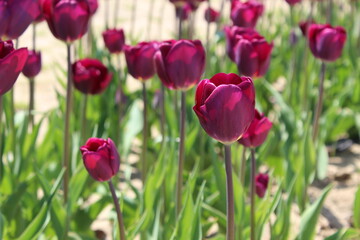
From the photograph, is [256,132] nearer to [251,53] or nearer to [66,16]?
[251,53]

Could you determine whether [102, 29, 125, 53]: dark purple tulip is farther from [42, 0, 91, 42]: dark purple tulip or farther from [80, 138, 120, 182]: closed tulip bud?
[80, 138, 120, 182]: closed tulip bud

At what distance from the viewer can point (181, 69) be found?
1461mm

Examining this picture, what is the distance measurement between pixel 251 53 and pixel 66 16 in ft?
1.68

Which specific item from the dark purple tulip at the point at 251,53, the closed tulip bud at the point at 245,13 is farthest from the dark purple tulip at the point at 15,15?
the closed tulip bud at the point at 245,13

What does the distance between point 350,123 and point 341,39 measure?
1.07 meters

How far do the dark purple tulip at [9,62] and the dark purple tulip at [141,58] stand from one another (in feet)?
1.68

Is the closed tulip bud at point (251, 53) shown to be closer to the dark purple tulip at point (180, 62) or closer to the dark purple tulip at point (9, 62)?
the dark purple tulip at point (180, 62)

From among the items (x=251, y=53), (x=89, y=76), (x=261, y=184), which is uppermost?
(x=251, y=53)

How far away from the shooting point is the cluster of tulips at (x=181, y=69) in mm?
1071

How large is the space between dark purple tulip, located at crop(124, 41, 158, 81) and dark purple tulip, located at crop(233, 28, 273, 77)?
0.76 ft

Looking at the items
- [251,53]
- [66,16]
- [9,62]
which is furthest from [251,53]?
[9,62]

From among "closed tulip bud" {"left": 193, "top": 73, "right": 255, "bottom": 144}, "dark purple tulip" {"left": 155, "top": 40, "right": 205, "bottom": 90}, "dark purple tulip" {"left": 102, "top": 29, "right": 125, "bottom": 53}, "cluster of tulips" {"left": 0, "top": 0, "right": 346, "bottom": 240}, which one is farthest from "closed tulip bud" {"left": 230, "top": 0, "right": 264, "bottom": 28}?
"closed tulip bud" {"left": 193, "top": 73, "right": 255, "bottom": 144}

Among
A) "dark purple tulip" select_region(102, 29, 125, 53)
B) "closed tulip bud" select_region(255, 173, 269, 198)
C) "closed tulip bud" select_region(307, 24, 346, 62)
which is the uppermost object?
"closed tulip bud" select_region(307, 24, 346, 62)

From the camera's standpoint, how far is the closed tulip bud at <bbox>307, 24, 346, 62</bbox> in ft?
6.61
